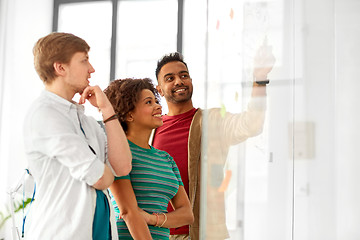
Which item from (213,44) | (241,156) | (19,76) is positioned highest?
(19,76)

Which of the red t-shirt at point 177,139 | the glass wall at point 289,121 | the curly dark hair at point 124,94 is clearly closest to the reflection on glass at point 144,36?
the red t-shirt at point 177,139

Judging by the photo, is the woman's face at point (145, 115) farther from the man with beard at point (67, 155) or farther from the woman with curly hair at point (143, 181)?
the man with beard at point (67, 155)

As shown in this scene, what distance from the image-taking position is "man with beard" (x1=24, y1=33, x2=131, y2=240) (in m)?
1.04

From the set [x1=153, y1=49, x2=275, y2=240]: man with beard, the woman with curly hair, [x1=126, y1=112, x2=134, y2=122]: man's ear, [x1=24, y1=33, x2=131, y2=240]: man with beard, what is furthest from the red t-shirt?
[x1=24, y1=33, x2=131, y2=240]: man with beard

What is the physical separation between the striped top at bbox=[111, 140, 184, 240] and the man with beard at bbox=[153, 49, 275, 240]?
0.26 metres

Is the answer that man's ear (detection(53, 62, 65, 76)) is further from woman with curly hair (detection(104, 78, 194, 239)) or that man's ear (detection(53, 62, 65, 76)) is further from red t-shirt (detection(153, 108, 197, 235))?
red t-shirt (detection(153, 108, 197, 235))

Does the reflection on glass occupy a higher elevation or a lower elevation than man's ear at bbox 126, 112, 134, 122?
higher

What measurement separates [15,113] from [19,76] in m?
0.31

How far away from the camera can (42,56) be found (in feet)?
3.69

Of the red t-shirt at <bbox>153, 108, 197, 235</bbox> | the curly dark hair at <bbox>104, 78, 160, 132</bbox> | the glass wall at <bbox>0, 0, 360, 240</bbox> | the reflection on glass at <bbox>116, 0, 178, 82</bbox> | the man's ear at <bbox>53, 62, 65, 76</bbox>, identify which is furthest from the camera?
the reflection on glass at <bbox>116, 0, 178, 82</bbox>

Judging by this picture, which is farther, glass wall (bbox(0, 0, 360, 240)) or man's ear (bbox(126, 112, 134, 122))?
man's ear (bbox(126, 112, 134, 122))

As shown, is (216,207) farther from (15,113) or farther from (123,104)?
(15,113)

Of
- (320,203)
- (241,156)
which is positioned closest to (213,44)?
Answer: (241,156)

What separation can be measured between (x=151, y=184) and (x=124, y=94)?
290mm
